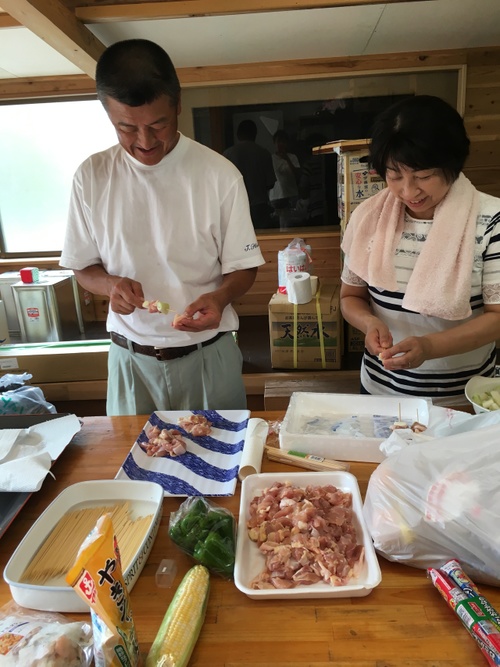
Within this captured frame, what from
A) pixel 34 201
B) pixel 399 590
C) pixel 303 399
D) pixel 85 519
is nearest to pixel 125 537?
pixel 85 519

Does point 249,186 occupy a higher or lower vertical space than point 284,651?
higher

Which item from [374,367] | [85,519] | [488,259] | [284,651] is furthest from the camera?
[374,367]

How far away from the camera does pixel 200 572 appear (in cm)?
83

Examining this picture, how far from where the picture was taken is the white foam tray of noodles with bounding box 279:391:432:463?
3.71ft

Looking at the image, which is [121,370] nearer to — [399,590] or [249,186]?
[399,590]

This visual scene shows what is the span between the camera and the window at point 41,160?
3.96m

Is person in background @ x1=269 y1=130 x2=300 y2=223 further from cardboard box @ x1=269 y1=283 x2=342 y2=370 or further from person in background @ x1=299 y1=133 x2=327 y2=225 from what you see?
cardboard box @ x1=269 y1=283 x2=342 y2=370

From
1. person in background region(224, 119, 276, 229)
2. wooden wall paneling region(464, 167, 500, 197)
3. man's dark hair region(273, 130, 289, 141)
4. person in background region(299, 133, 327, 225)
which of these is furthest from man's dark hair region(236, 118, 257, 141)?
wooden wall paneling region(464, 167, 500, 197)

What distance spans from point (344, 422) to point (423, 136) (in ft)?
2.43

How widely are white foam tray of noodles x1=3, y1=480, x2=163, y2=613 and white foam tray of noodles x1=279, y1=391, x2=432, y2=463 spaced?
0.35 meters

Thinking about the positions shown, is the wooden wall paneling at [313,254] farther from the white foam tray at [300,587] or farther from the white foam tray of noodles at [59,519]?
the white foam tray of noodles at [59,519]

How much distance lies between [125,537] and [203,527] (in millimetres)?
154

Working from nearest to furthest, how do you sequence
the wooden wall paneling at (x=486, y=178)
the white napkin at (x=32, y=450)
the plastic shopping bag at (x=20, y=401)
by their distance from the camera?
the white napkin at (x=32, y=450)
the plastic shopping bag at (x=20, y=401)
the wooden wall paneling at (x=486, y=178)

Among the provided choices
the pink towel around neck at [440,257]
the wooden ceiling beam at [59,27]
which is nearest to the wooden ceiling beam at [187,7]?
the wooden ceiling beam at [59,27]
